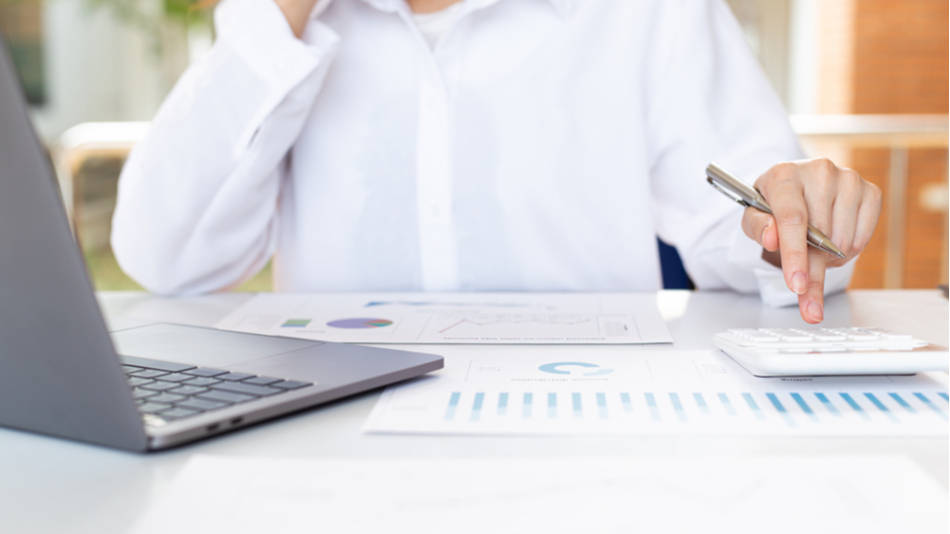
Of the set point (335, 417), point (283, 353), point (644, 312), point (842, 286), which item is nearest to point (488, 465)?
point (335, 417)

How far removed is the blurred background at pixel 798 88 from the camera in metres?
2.18

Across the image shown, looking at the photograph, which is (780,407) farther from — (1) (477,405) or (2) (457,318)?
(2) (457,318)

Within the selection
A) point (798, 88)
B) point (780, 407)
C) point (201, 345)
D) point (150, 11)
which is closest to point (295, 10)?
point (201, 345)

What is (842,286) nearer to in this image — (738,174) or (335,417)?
(738,174)

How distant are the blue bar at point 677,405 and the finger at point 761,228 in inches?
8.8

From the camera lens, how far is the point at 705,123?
42.6 inches

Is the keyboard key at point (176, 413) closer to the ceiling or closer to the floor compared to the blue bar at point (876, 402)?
closer to the ceiling

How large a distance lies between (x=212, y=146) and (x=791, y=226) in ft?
2.16

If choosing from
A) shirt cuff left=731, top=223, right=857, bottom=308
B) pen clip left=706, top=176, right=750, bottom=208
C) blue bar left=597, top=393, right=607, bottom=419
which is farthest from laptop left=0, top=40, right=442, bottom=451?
shirt cuff left=731, top=223, right=857, bottom=308

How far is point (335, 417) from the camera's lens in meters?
0.51

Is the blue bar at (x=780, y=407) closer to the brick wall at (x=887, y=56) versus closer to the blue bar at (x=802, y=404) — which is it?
the blue bar at (x=802, y=404)

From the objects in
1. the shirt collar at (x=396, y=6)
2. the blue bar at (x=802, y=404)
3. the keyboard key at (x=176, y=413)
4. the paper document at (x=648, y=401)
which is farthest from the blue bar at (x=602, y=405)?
the shirt collar at (x=396, y=6)

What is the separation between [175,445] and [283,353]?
152 mm

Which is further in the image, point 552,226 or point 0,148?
point 552,226
